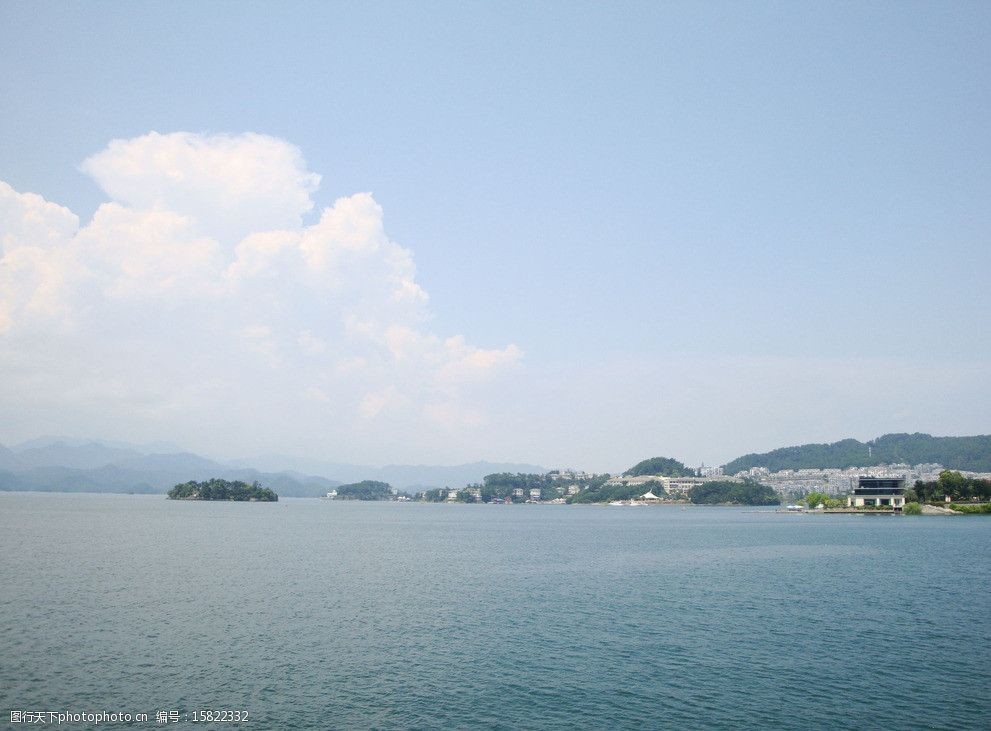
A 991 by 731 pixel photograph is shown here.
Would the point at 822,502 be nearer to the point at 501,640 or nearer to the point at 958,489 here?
the point at 958,489

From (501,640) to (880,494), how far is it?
169 metres

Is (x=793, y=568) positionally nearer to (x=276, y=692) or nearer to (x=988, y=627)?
(x=988, y=627)

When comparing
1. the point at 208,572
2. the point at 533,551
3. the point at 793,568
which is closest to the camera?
the point at 208,572

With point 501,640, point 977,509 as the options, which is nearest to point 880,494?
point 977,509

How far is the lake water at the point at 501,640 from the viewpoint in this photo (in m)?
24.7

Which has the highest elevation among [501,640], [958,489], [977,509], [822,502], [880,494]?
[958,489]

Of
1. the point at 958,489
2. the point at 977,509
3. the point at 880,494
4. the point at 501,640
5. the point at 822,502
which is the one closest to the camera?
the point at 501,640


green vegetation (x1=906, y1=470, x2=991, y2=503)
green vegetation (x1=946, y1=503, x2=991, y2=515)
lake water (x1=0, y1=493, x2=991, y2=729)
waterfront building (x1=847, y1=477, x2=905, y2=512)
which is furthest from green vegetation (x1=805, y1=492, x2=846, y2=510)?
lake water (x1=0, y1=493, x2=991, y2=729)

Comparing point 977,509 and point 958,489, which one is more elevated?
point 958,489

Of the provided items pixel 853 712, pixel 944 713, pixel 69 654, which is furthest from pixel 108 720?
pixel 944 713

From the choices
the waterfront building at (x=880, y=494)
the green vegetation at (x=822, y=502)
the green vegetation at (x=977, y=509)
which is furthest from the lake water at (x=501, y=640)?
the green vegetation at (x=822, y=502)

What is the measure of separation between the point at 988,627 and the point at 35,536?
9694cm

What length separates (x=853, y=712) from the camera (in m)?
24.6

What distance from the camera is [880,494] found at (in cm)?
17088
